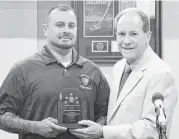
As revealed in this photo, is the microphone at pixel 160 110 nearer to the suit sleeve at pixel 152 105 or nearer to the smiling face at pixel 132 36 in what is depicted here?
the suit sleeve at pixel 152 105

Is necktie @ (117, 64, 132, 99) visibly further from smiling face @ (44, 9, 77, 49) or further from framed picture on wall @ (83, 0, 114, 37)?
framed picture on wall @ (83, 0, 114, 37)

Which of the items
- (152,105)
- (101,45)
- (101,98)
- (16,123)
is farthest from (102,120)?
(101,45)

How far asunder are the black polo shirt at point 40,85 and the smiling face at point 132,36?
0.94 ft

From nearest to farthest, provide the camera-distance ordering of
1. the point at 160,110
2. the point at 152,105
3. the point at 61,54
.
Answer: the point at 160,110
the point at 152,105
the point at 61,54

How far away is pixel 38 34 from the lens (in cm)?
295

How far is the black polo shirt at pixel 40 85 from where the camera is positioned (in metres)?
2.20

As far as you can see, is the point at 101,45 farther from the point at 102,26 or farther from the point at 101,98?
the point at 101,98

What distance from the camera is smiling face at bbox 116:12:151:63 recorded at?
2.15 meters

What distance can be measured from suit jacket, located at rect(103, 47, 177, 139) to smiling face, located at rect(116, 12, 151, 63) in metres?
0.05

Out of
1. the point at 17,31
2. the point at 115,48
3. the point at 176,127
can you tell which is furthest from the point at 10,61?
the point at 176,127

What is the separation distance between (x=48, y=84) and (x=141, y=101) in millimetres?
527

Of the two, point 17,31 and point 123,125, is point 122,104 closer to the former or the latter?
point 123,125

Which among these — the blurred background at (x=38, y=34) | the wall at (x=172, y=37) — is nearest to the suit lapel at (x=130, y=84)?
the blurred background at (x=38, y=34)

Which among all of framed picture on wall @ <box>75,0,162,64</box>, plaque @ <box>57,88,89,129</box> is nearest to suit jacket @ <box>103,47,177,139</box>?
plaque @ <box>57,88,89,129</box>
